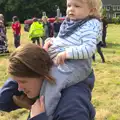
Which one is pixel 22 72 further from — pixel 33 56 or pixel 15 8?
pixel 15 8

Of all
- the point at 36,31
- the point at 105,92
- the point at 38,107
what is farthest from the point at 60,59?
the point at 36,31

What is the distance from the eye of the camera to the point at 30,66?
5.58 feet

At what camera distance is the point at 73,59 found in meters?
1.90

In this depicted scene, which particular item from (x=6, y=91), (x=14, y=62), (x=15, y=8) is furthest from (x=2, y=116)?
(x=15, y=8)

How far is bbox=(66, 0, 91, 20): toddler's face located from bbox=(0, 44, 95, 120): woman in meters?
0.34

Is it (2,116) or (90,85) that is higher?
(90,85)

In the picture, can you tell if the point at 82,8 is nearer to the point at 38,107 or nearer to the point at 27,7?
the point at 38,107

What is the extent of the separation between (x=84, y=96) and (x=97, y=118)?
3.90m

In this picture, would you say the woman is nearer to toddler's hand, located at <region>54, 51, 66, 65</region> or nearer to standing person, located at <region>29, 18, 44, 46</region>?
toddler's hand, located at <region>54, 51, 66, 65</region>

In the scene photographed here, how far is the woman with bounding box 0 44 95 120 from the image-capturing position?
171cm

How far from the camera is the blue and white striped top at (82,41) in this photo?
192 centimetres

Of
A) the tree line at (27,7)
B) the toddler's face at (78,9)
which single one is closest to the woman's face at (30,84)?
the toddler's face at (78,9)

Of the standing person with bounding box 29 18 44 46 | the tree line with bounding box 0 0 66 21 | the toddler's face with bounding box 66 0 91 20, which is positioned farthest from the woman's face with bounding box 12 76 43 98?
the tree line with bounding box 0 0 66 21

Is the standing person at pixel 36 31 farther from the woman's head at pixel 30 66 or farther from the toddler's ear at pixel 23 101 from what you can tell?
the woman's head at pixel 30 66
